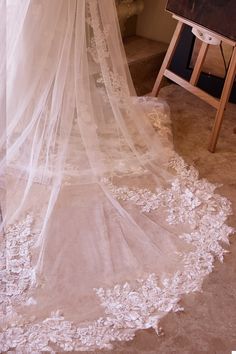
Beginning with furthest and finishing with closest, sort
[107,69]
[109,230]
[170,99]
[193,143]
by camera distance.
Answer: [170,99] < [193,143] < [107,69] < [109,230]

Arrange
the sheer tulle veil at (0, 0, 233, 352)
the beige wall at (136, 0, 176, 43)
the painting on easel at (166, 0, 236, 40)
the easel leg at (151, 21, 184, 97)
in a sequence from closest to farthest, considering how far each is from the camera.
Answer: the sheer tulle veil at (0, 0, 233, 352)
the painting on easel at (166, 0, 236, 40)
the easel leg at (151, 21, 184, 97)
the beige wall at (136, 0, 176, 43)

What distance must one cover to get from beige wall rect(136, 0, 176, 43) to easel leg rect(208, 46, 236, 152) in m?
0.98

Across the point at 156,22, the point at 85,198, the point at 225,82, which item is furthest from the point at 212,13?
the point at 85,198

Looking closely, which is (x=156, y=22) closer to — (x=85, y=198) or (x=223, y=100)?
(x=223, y=100)

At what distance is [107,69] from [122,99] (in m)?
0.16

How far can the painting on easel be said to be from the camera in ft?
6.82

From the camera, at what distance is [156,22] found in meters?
3.03

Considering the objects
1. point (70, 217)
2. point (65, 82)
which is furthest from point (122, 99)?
point (70, 217)

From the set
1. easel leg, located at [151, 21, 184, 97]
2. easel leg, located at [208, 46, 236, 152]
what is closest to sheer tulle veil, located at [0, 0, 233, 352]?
easel leg, located at [208, 46, 236, 152]

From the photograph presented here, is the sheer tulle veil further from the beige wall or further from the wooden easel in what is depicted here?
the beige wall

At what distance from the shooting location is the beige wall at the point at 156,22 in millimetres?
2975

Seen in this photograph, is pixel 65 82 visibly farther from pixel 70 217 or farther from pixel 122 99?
pixel 70 217

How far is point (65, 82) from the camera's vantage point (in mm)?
1865

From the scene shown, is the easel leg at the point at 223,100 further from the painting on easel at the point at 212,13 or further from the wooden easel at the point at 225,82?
the painting on easel at the point at 212,13
